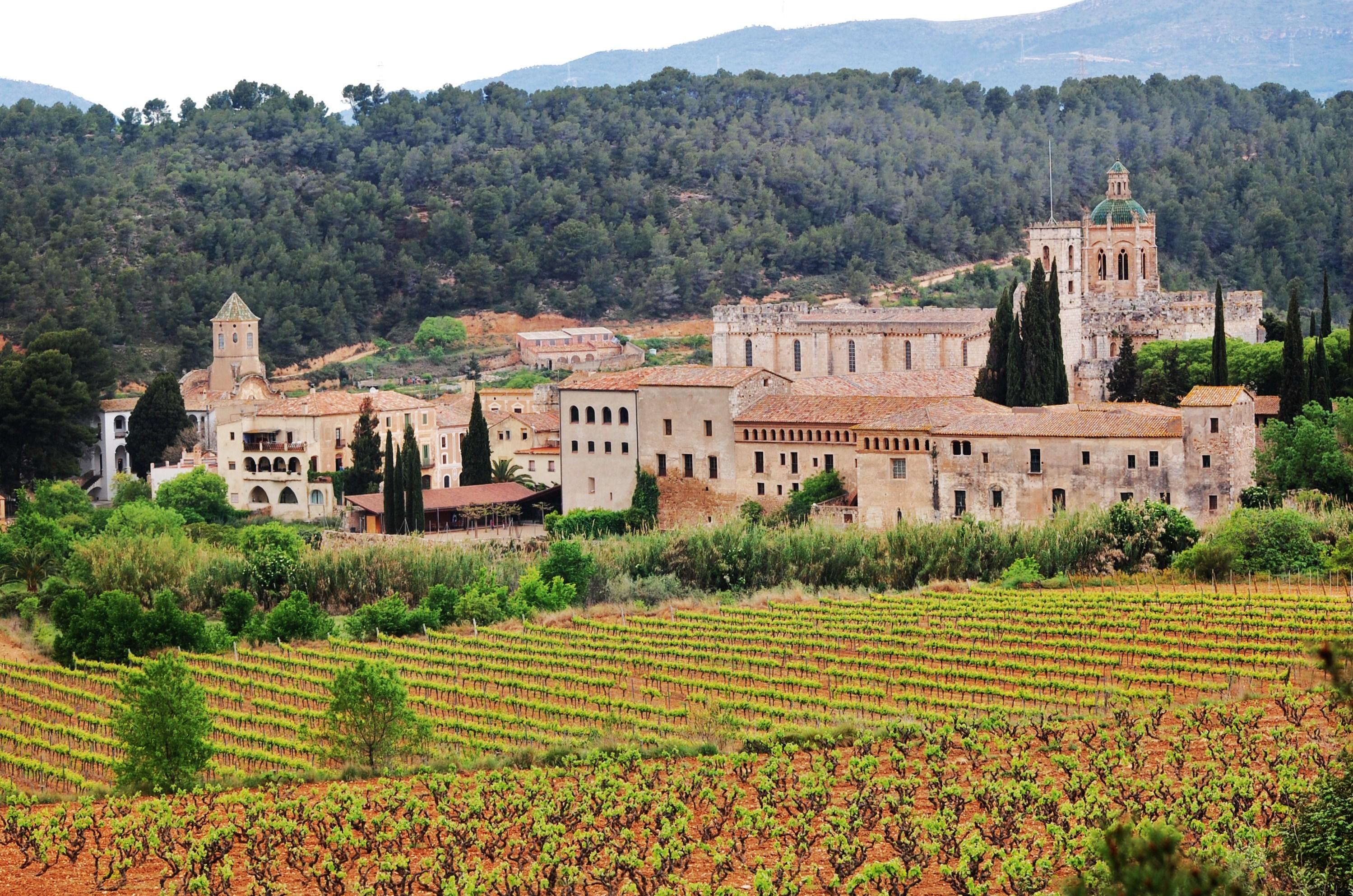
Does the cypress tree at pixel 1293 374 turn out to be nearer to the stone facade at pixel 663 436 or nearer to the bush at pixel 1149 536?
the bush at pixel 1149 536

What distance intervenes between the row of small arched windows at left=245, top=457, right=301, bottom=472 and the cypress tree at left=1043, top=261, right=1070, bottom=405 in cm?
2484

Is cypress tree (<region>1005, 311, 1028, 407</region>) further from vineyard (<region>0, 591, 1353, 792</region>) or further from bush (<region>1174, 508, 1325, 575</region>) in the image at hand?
vineyard (<region>0, 591, 1353, 792</region>)

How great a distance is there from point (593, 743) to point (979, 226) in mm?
87245

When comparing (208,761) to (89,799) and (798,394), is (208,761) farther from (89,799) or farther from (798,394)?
(798,394)

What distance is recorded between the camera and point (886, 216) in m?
114

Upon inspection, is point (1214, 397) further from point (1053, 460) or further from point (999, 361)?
point (999, 361)

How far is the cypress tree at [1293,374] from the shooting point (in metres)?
51.9

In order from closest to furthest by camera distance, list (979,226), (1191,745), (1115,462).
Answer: (1191,745), (1115,462), (979,226)

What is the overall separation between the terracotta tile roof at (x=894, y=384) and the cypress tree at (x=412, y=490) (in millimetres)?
10500

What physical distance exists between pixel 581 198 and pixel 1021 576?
7556 centimetres

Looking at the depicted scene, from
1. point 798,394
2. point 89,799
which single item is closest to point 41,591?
point 798,394

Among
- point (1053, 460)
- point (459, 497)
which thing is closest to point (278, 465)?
point (459, 497)

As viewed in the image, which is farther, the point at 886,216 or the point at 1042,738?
the point at 886,216

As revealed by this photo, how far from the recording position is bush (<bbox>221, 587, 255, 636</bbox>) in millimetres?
44250
